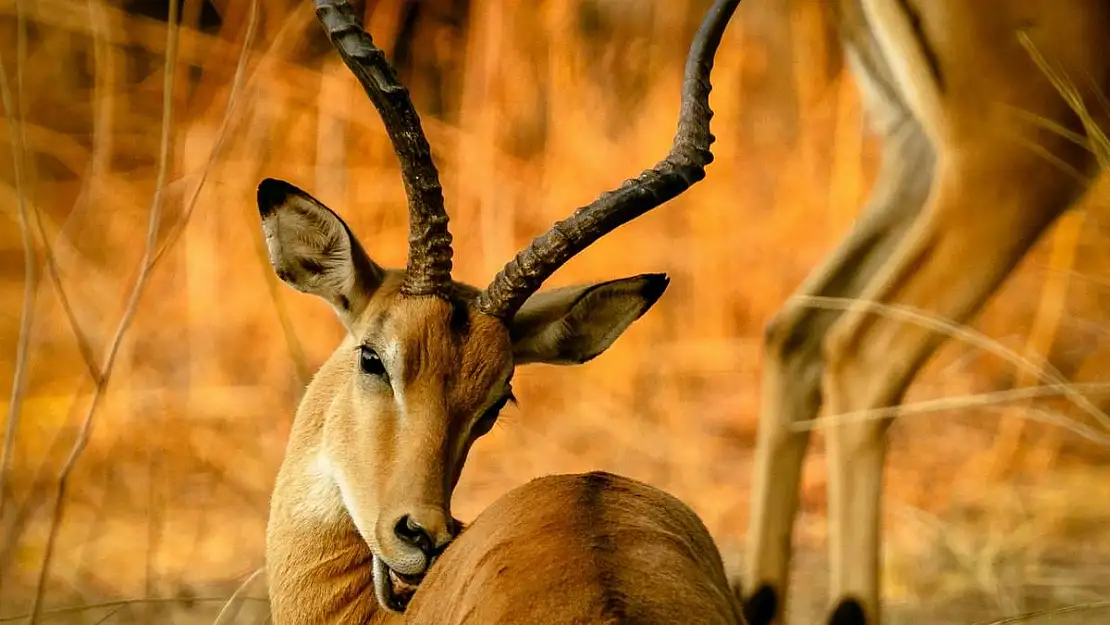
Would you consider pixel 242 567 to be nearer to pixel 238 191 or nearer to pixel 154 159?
pixel 238 191

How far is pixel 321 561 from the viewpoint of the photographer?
7.38 ft

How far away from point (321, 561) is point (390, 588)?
0.58 ft

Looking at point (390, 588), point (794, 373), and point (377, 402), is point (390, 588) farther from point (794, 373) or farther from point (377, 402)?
point (794, 373)

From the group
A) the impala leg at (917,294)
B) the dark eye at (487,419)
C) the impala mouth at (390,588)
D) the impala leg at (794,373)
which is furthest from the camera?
the impala leg at (794,373)

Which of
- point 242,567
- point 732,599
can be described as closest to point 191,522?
point 242,567

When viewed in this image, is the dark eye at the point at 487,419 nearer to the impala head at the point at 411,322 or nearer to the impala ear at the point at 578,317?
the impala head at the point at 411,322

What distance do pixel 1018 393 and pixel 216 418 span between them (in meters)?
3.28

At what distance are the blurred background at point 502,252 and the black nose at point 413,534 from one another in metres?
2.30

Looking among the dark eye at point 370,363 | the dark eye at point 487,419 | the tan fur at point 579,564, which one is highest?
the dark eye at point 370,363

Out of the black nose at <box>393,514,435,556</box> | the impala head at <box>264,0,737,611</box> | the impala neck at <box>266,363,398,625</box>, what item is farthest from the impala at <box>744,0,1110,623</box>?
the black nose at <box>393,514,435,556</box>

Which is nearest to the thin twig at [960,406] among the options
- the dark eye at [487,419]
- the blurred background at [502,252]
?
the dark eye at [487,419]

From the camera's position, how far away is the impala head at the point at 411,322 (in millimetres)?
2068

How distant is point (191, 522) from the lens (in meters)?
4.32

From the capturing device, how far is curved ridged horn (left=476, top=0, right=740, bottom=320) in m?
2.18
